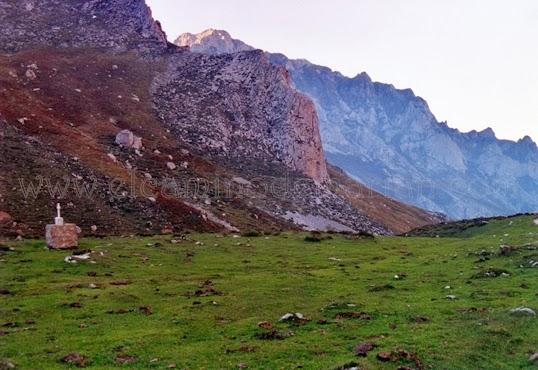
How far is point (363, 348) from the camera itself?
631 inches

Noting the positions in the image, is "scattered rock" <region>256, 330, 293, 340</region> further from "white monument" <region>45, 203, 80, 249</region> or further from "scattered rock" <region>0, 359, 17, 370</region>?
"white monument" <region>45, 203, 80, 249</region>

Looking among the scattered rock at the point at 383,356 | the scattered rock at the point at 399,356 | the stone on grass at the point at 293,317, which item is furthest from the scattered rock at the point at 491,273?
the scattered rock at the point at 383,356

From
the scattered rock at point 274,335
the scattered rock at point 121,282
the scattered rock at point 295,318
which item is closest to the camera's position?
the scattered rock at point 274,335

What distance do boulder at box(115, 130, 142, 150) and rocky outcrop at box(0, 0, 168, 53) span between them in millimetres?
37491

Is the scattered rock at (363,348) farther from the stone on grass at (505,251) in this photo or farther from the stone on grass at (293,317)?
the stone on grass at (505,251)

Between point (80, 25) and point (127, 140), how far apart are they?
54.3 m

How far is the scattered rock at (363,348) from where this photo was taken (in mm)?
15633

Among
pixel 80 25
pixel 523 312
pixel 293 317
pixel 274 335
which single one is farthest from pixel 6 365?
pixel 80 25

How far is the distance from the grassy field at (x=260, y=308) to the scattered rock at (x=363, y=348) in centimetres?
20

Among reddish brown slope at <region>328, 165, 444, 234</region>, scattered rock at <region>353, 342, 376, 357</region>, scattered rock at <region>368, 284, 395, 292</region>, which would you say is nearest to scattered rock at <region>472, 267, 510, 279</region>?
scattered rock at <region>368, 284, 395, 292</region>

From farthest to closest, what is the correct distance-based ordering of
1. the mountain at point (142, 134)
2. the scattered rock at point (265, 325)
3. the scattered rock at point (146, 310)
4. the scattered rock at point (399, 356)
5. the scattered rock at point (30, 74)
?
the scattered rock at point (30, 74) < the mountain at point (142, 134) < the scattered rock at point (146, 310) < the scattered rock at point (265, 325) < the scattered rock at point (399, 356)

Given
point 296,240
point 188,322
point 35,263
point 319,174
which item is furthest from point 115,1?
point 188,322

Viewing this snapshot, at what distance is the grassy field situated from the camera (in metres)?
15.9

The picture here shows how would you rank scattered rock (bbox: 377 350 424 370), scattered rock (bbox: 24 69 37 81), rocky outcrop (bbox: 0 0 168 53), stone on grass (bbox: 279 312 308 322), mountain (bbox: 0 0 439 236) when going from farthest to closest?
rocky outcrop (bbox: 0 0 168 53), scattered rock (bbox: 24 69 37 81), mountain (bbox: 0 0 439 236), stone on grass (bbox: 279 312 308 322), scattered rock (bbox: 377 350 424 370)
